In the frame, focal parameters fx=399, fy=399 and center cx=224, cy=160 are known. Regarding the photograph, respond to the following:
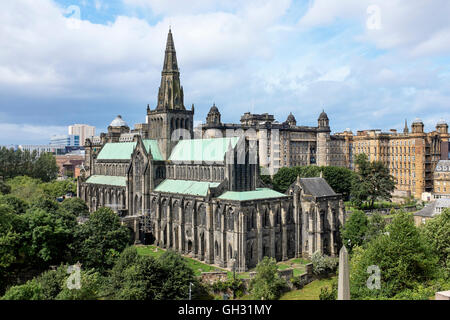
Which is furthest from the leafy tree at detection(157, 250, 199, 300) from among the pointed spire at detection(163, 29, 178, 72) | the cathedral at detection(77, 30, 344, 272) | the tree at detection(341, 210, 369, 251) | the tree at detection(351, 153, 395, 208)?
the tree at detection(351, 153, 395, 208)

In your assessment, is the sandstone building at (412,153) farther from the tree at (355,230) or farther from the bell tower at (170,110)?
the bell tower at (170,110)

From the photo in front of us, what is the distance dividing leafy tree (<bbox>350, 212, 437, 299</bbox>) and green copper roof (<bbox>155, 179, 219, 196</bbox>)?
36.1 m

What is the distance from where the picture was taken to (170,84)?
306 feet

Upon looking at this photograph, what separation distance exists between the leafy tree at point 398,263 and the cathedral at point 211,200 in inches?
919

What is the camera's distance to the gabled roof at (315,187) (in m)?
76.6

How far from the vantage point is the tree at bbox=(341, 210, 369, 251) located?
234 feet

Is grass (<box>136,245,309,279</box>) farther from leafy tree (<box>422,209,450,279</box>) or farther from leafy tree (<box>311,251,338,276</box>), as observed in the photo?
leafy tree (<box>422,209,450,279</box>)

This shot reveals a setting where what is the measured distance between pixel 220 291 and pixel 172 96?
162 feet

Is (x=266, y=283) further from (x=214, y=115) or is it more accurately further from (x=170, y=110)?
(x=214, y=115)

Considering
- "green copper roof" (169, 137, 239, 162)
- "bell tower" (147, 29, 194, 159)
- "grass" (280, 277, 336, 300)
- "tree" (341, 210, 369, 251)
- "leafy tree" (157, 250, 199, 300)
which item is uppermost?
"bell tower" (147, 29, 194, 159)

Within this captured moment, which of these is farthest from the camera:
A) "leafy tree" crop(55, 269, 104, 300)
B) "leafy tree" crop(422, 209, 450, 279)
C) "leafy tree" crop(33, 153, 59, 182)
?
"leafy tree" crop(33, 153, 59, 182)

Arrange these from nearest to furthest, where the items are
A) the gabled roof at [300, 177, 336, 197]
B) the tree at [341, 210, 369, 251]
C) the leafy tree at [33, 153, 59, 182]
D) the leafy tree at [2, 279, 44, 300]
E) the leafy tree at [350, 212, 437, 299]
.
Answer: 1. the leafy tree at [2, 279, 44, 300]
2. the leafy tree at [350, 212, 437, 299]
3. the tree at [341, 210, 369, 251]
4. the gabled roof at [300, 177, 336, 197]
5. the leafy tree at [33, 153, 59, 182]

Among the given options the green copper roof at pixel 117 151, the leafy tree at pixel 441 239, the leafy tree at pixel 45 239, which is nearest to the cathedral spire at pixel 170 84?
the green copper roof at pixel 117 151
